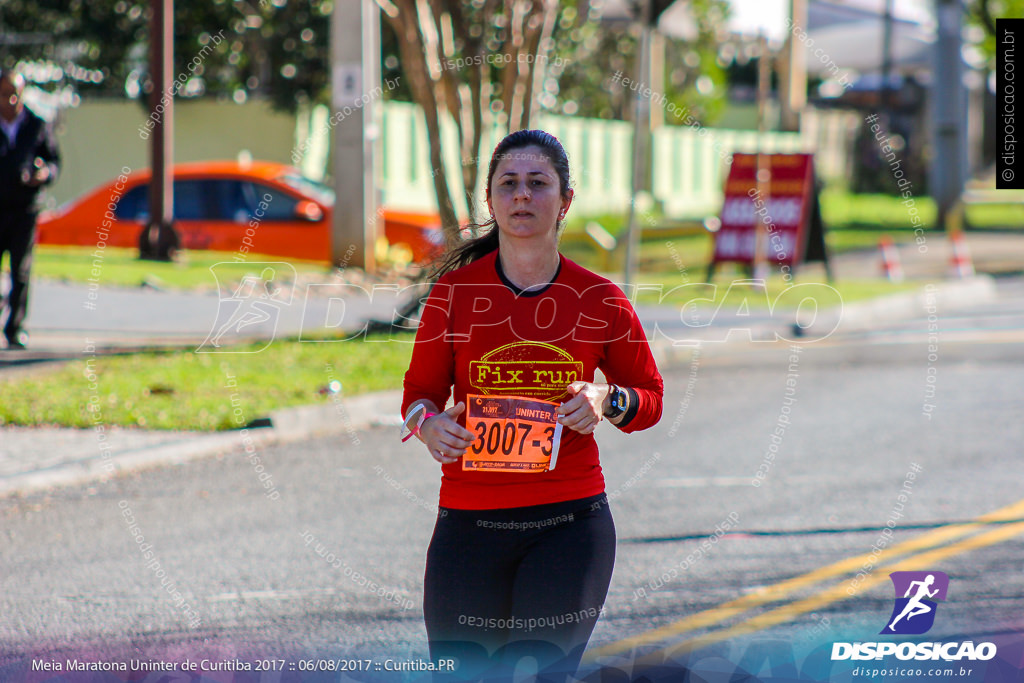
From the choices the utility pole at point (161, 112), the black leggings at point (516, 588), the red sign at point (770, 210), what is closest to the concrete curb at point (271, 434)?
the red sign at point (770, 210)

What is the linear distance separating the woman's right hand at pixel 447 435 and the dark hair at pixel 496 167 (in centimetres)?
60

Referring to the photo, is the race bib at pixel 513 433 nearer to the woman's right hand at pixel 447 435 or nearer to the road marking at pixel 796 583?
the woman's right hand at pixel 447 435

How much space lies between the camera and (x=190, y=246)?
18.2 metres

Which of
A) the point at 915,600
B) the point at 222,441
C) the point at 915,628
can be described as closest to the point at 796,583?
the point at 915,600

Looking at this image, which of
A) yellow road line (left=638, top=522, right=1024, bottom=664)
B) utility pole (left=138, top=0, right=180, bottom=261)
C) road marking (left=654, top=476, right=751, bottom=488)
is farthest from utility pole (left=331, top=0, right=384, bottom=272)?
yellow road line (left=638, top=522, right=1024, bottom=664)

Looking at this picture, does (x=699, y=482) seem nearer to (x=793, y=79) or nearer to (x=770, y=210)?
(x=770, y=210)

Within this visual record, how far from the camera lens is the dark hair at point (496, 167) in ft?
11.6

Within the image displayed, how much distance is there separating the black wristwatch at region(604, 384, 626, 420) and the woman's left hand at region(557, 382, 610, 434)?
0.23ft

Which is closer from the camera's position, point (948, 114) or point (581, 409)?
point (581, 409)

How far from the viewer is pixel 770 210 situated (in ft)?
61.2

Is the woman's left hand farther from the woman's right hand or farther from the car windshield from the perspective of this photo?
the car windshield

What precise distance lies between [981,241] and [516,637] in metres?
26.4

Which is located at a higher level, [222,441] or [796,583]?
[222,441]

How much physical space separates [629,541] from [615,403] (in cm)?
312
